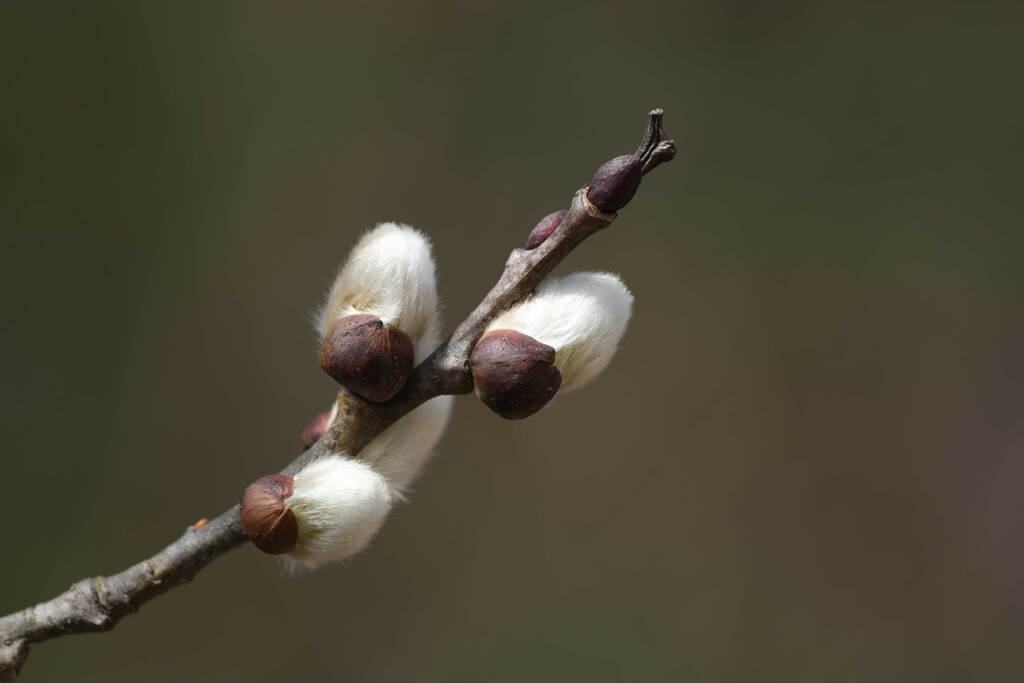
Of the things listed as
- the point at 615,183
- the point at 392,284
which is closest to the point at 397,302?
the point at 392,284

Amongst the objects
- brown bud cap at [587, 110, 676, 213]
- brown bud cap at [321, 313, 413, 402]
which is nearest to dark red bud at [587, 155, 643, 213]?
brown bud cap at [587, 110, 676, 213]

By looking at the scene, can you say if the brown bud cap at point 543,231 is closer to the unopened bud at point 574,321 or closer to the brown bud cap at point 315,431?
the unopened bud at point 574,321

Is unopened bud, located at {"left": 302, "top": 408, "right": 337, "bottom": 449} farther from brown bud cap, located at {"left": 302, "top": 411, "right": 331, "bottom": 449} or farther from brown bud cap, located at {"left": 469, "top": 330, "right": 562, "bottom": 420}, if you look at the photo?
brown bud cap, located at {"left": 469, "top": 330, "right": 562, "bottom": 420}

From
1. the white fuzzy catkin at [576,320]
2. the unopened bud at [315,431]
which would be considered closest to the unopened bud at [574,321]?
the white fuzzy catkin at [576,320]

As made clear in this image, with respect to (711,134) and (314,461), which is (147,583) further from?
(711,134)

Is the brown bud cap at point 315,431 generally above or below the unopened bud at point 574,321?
below

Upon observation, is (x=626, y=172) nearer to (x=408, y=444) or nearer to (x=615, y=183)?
(x=615, y=183)
